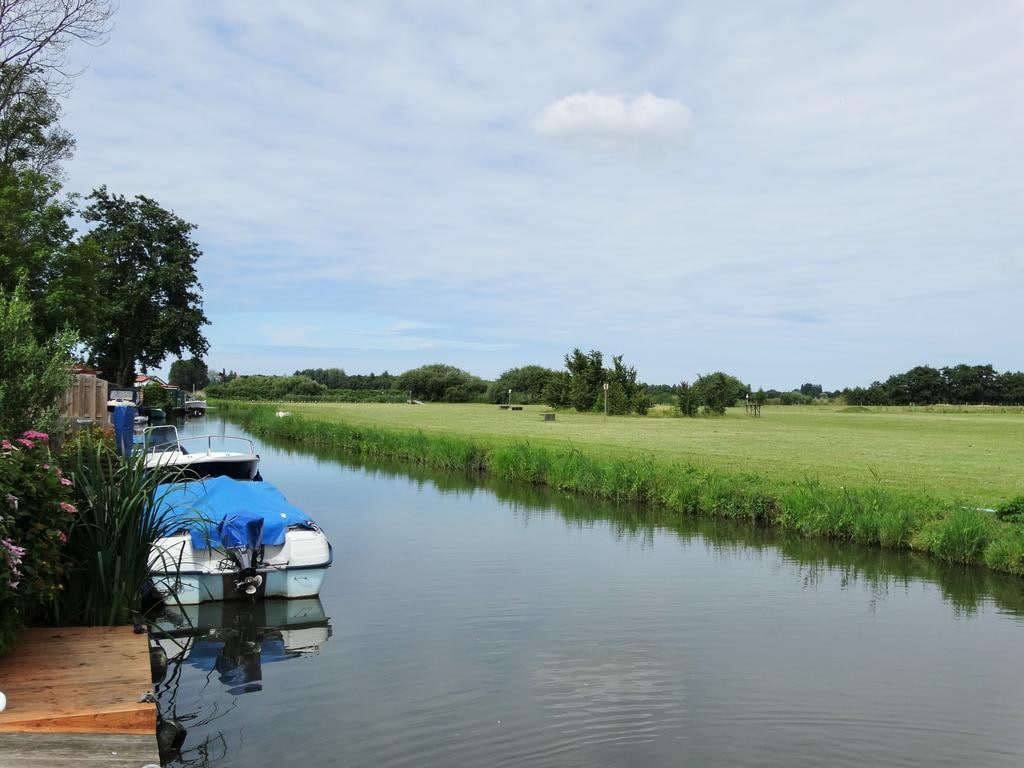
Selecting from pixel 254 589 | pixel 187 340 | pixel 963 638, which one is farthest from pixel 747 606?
pixel 187 340

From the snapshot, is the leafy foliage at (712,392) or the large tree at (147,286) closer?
the large tree at (147,286)

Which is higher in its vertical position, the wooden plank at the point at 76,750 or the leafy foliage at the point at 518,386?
the leafy foliage at the point at 518,386

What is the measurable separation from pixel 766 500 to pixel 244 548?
11.9m

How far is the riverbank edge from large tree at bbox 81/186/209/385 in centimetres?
2805

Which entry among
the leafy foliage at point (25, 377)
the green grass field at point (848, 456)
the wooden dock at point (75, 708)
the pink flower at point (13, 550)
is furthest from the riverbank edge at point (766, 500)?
the pink flower at point (13, 550)

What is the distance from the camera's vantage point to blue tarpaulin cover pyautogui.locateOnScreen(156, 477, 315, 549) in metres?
11.4

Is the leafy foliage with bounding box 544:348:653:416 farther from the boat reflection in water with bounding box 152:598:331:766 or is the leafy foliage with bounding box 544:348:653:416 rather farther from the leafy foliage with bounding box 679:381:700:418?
the boat reflection in water with bounding box 152:598:331:766

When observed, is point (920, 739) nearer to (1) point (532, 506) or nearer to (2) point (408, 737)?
(2) point (408, 737)

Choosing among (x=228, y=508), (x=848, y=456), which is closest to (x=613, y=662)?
(x=228, y=508)

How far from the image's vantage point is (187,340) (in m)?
53.9

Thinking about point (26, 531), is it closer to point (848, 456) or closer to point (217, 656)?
point (217, 656)

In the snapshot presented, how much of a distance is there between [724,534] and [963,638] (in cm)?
723

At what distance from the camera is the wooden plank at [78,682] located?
4.95m

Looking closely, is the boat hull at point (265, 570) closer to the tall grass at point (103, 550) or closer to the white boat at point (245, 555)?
the white boat at point (245, 555)
